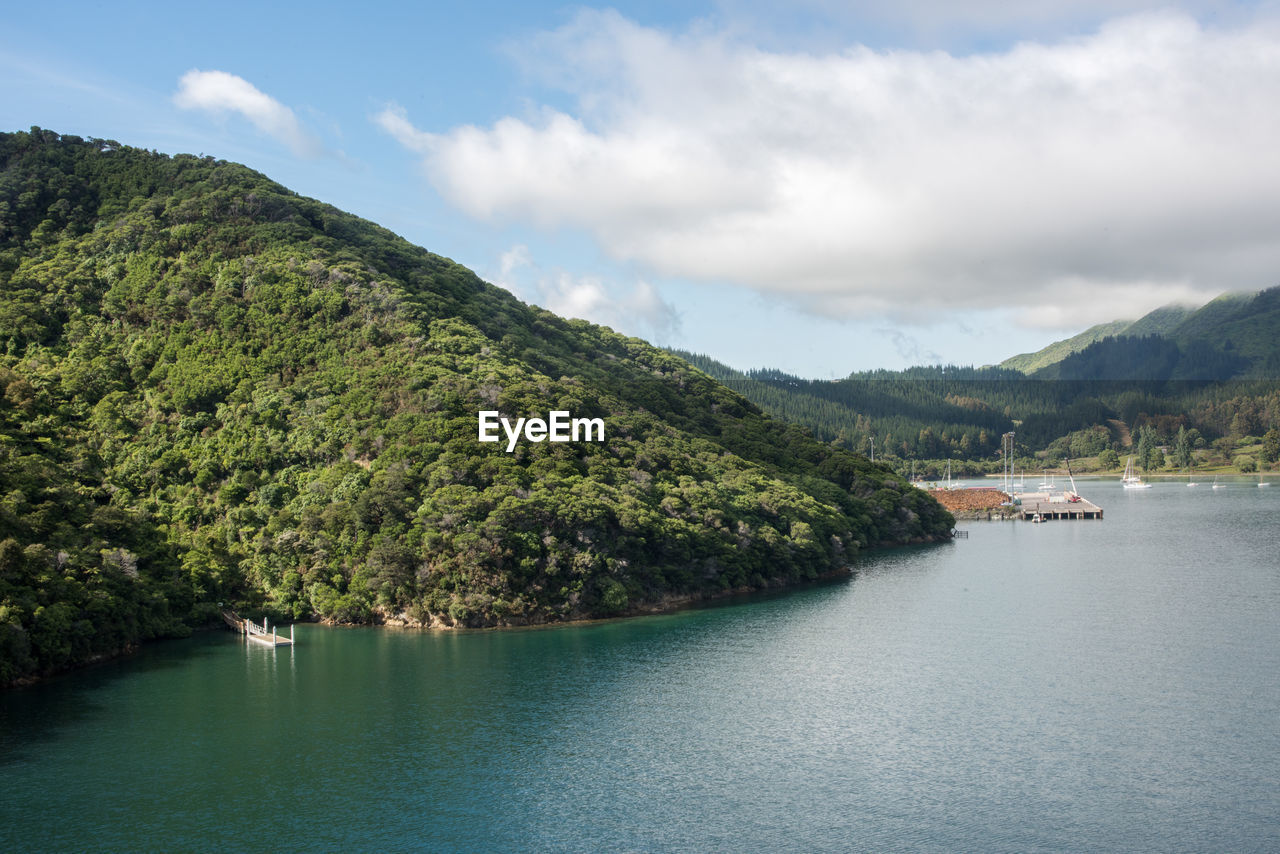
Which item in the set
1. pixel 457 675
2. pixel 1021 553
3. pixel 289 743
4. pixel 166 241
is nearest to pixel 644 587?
pixel 457 675

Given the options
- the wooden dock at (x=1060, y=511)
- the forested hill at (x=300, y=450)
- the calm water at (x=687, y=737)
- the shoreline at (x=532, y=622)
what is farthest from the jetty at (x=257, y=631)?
the wooden dock at (x=1060, y=511)

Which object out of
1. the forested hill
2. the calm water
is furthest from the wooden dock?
the calm water

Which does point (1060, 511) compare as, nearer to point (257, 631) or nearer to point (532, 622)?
point (532, 622)

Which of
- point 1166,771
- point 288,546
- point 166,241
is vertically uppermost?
point 166,241

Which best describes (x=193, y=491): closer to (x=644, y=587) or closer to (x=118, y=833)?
(x=644, y=587)

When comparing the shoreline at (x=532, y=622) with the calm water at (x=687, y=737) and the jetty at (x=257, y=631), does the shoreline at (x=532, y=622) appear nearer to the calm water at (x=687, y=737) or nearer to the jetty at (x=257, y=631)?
the jetty at (x=257, y=631)

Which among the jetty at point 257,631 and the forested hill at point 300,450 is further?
the forested hill at point 300,450

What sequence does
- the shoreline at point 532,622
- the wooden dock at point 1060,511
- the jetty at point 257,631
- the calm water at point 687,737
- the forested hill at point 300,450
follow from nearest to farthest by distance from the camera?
the calm water at point 687,737
the shoreline at point 532,622
the jetty at point 257,631
the forested hill at point 300,450
the wooden dock at point 1060,511
